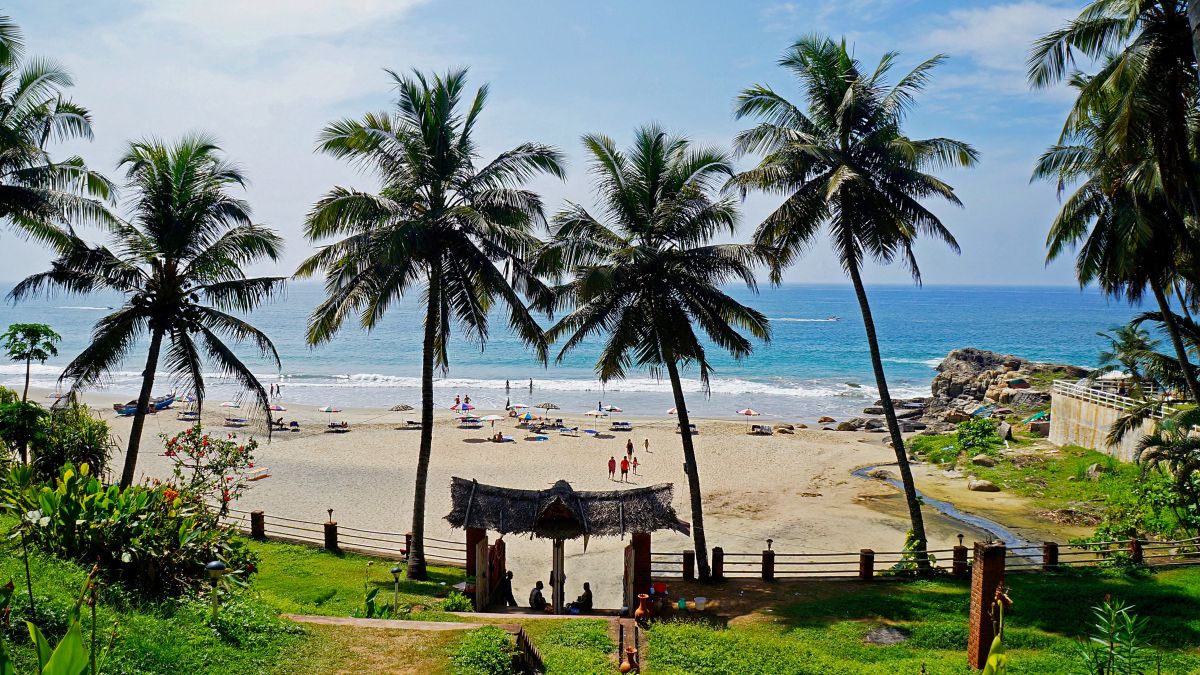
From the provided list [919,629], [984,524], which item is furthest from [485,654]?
[984,524]

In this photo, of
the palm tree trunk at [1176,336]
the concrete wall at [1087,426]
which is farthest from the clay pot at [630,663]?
the concrete wall at [1087,426]

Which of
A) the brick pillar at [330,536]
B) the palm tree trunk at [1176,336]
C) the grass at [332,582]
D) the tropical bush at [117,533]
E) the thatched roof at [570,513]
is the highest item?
the palm tree trunk at [1176,336]

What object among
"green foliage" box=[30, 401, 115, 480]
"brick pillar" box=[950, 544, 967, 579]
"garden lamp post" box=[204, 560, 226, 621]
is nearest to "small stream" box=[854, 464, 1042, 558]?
"brick pillar" box=[950, 544, 967, 579]

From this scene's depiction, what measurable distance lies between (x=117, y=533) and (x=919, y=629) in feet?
40.5

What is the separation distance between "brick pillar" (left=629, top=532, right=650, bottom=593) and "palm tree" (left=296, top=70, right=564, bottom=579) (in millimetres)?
4646

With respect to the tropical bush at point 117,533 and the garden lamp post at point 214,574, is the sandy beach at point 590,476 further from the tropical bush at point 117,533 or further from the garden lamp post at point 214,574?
the garden lamp post at point 214,574

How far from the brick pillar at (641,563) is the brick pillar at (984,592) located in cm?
584

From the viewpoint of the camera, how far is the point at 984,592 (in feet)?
36.3

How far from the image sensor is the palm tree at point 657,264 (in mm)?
16438

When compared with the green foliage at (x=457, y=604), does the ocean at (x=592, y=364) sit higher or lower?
higher

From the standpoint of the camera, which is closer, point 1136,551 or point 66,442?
point 1136,551

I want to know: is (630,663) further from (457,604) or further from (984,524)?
(984,524)

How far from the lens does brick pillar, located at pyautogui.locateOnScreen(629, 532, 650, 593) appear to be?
14867mm

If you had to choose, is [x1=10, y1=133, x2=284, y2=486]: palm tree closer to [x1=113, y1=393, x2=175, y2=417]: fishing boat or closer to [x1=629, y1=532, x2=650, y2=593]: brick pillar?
[x1=629, y1=532, x2=650, y2=593]: brick pillar
